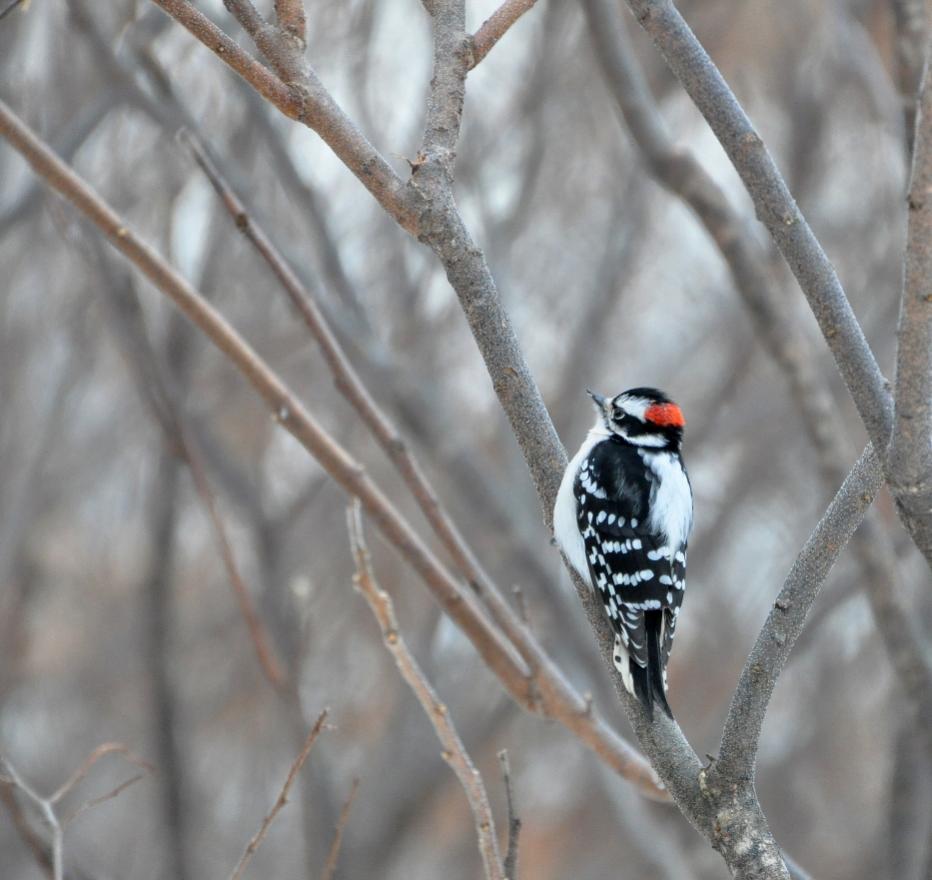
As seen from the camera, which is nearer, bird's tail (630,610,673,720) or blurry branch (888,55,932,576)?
blurry branch (888,55,932,576)

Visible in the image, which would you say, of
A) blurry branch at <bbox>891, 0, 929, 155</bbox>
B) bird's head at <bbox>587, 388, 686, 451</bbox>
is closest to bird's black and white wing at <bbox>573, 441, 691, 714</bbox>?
bird's head at <bbox>587, 388, 686, 451</bbox>

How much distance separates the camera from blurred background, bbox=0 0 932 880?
6.70 meters

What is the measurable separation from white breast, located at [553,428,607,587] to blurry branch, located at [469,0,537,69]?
1.11 meters

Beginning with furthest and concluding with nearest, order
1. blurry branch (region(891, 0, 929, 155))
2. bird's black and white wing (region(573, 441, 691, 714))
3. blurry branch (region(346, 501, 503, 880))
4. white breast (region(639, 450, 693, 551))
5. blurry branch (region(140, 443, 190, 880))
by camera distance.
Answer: blurry branch (region(140, 443, 190, 880)), blurry branch (region(891, 0, 929, 155)), white breast (region(639, 450, 693, 551)), bird's black and white wing (region(573, 441, 691, 714)), blurry branch (region(346, 501, 503, 880))

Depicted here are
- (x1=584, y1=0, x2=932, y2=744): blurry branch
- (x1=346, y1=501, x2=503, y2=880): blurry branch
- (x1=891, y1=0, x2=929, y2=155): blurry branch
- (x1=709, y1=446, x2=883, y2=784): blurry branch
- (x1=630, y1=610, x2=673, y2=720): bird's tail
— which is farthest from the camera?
(x1=584, y1=0, x2=932, y2=744): blurry branch

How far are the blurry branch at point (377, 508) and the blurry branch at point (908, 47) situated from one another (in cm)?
276

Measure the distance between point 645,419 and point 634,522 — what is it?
85 centimetres

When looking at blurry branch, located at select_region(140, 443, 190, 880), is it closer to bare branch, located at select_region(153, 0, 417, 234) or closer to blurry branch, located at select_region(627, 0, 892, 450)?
bare branch, located at select_region(153, 0, 417, 234)

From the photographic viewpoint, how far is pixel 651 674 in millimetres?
3250

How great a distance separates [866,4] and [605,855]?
24.4 feet

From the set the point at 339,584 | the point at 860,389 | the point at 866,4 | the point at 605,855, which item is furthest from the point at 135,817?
the point at 860,389

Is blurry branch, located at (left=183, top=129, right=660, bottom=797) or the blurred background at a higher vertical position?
the blurred background

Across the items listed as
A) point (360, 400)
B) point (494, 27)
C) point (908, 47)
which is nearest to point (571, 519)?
point (360, 400)

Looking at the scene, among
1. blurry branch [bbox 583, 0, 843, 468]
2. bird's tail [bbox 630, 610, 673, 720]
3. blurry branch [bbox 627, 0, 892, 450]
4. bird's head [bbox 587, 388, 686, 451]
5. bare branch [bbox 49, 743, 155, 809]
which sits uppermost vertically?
blurry branch [bbox 583, 0, 843, 468]
